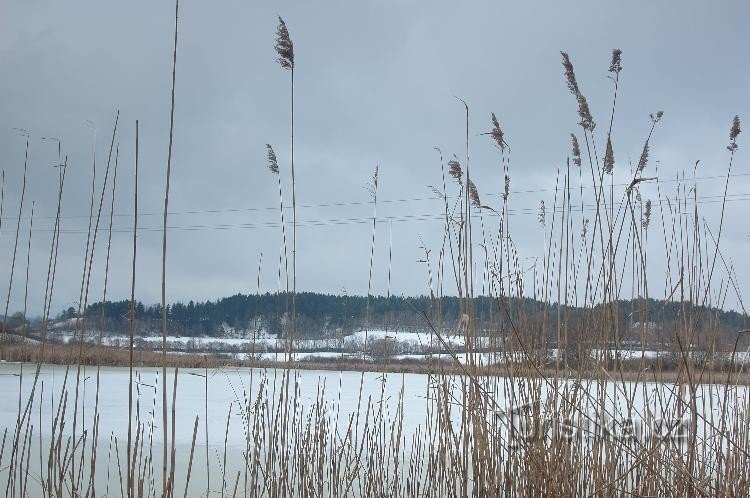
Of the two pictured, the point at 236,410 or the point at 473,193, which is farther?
the point at 236,410

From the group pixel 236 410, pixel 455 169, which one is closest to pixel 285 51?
pixel 455 169

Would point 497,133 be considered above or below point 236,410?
above

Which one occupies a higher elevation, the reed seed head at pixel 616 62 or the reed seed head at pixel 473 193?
the reed seed head at pixel 616 62

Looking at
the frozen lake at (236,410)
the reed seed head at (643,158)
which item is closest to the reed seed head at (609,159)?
the reed seed head at (643,158)

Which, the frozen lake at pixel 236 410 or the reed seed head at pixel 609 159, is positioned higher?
the reed seed head at pixel 609 159

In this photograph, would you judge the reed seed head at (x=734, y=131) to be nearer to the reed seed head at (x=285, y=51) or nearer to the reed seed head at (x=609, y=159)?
the reed seed head at (x=609, y=159)

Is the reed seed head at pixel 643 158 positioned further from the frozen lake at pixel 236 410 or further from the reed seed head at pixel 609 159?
the frozen lake at pixel 236 410

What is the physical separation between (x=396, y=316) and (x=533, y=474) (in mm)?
1814

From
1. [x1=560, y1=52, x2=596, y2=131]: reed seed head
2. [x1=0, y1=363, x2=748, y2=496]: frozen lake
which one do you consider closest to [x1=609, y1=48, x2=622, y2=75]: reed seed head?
[x1=560, y1=52, x2=596, y2=131]: reed seed head

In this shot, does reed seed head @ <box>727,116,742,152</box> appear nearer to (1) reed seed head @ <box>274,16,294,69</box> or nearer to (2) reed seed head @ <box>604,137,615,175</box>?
(2) reed seed head @ <box>604,137,615,175</box>

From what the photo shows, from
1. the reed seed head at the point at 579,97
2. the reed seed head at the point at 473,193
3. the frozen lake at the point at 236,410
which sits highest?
the reed seed head at the point at 579,97

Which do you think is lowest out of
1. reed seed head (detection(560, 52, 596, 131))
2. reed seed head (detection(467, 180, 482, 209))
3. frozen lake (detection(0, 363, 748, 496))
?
frozen lake (detection(0, 363, 748, 496))

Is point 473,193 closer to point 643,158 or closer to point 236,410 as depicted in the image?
point 643,158

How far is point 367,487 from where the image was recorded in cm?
279
